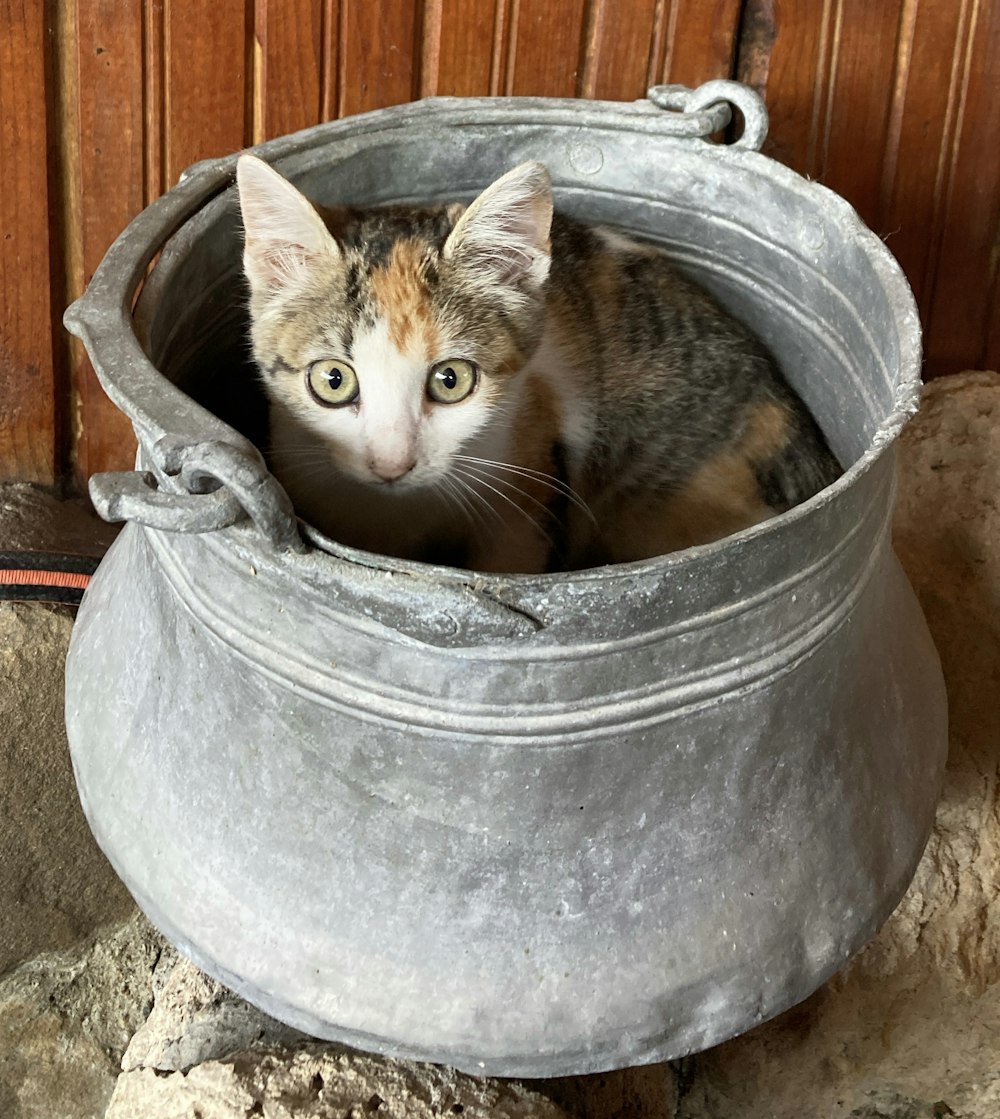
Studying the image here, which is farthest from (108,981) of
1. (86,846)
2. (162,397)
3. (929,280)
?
(929,280)

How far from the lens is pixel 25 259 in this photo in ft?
4.50

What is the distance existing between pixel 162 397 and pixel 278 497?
12 cm

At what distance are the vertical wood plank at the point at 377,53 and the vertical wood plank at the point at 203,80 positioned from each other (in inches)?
4.4

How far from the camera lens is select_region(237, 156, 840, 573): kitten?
39.6 inches

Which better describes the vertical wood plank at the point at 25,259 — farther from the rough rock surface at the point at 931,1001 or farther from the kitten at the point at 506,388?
the rough rock surface at the point at 931,1001

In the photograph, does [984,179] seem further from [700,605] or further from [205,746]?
[205,746]

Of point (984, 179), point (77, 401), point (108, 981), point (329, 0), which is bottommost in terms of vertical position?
point (108, 981)

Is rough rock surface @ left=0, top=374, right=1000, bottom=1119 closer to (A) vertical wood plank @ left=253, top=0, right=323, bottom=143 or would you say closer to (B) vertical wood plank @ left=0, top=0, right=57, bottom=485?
(B) vertical wood plank @ left=0, top=0, right=57, bottom=485

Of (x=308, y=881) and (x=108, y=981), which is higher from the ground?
(x=308, y=881)

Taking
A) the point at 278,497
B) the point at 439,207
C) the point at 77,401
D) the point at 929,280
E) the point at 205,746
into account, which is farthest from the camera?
the point at 929,280

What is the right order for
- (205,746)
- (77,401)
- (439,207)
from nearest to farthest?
(205,746)
(439,207)
(77,401)

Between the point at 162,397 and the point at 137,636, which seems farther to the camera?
the point at 137,636

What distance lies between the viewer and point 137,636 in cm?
95

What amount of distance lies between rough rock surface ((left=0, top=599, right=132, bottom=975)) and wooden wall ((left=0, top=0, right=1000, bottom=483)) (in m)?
0.27
